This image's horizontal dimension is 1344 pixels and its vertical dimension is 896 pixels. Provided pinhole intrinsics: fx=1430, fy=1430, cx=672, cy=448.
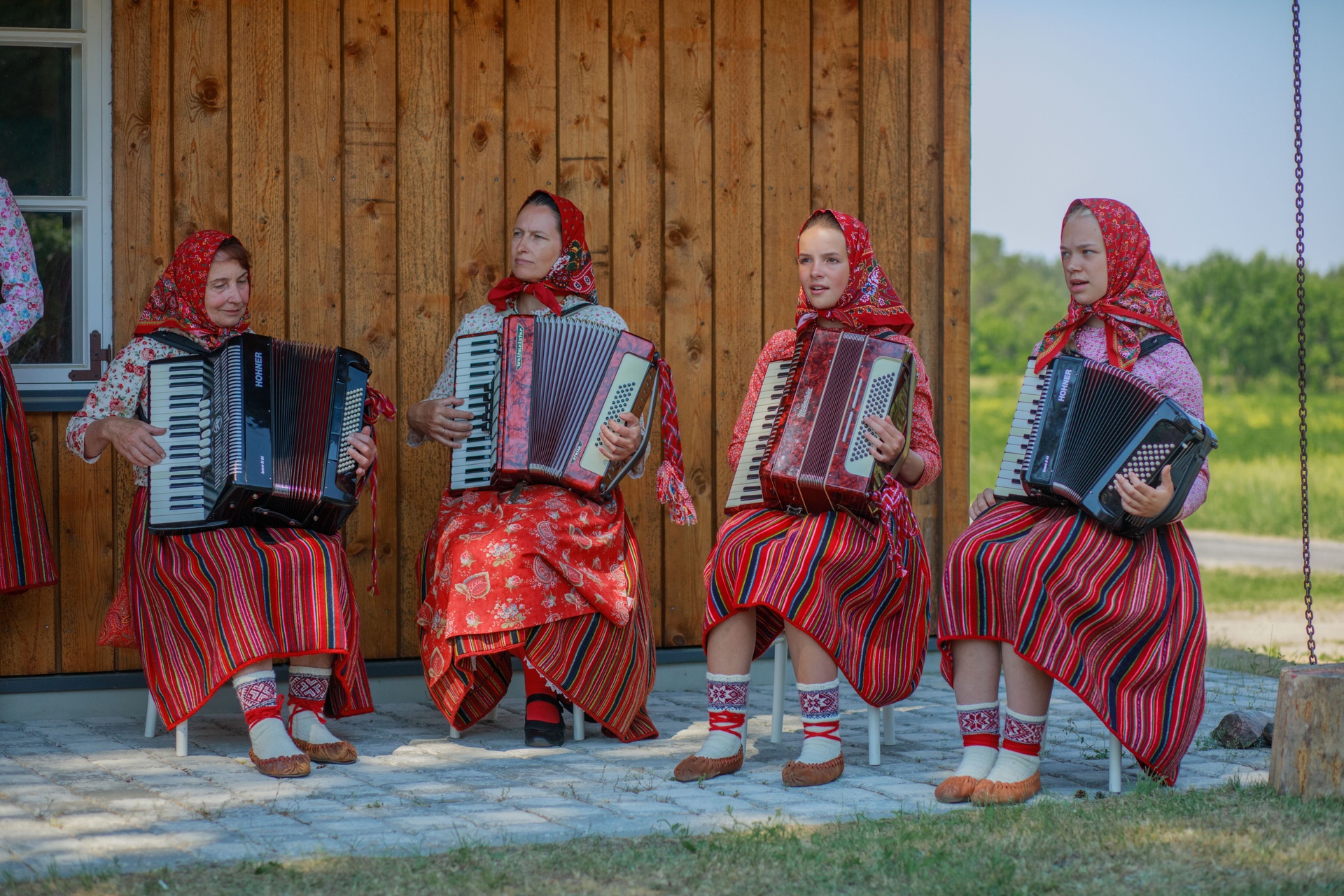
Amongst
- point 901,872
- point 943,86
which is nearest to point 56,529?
point 901,872

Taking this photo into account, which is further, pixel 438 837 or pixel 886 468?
Result: pixel 886 468

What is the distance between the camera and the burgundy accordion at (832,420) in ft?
11.7

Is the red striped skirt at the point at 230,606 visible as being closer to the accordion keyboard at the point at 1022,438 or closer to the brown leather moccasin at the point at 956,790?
the brown leather moccasin at the point at 956,790

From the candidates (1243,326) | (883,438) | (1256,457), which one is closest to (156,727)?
(883,438)

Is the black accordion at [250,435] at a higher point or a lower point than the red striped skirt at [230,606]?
higher

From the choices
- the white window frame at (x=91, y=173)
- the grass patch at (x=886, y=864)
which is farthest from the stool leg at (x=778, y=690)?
the white window frame at (x=91, y=173)

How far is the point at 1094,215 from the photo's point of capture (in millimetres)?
3570

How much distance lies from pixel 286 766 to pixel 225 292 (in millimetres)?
1316

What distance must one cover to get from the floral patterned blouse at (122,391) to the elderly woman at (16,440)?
34 centimetres

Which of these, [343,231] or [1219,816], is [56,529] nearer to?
→ [343,231]

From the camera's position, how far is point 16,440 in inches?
163

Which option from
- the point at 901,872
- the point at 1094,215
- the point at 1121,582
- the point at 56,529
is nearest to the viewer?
the point at 901,872

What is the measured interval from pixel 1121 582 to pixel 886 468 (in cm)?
63

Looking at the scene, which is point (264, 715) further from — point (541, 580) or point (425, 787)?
point (541, 580)
